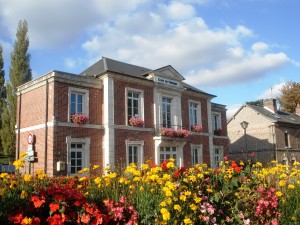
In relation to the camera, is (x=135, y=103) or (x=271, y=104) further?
(x=271, y=104)

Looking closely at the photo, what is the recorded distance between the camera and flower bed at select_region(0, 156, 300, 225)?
11.1 feet

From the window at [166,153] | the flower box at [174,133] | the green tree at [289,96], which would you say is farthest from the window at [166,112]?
the green tree at [289,96]

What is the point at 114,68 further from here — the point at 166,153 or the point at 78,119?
the point at 166,153

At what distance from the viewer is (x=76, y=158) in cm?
1568

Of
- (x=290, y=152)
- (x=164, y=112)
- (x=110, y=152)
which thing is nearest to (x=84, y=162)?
(x=110, y=152)

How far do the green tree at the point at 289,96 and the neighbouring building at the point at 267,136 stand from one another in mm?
6818

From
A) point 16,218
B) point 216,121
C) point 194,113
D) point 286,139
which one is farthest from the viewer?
point 286,139

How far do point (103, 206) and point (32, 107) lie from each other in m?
14.3

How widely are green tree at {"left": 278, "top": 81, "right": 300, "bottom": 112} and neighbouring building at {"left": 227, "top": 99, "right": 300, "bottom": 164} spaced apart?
682 centimetres

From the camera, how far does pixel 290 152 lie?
29359mm

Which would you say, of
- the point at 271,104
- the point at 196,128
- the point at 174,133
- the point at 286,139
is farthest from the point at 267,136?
the point at 174,133

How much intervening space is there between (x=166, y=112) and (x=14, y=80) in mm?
15283

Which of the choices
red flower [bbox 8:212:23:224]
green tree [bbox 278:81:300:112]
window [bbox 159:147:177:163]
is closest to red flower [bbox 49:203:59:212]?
red flower [bbox 8:212:23:224]

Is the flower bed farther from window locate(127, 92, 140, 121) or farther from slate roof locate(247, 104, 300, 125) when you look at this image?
slate roof locate(247, 104, 300, 125)
